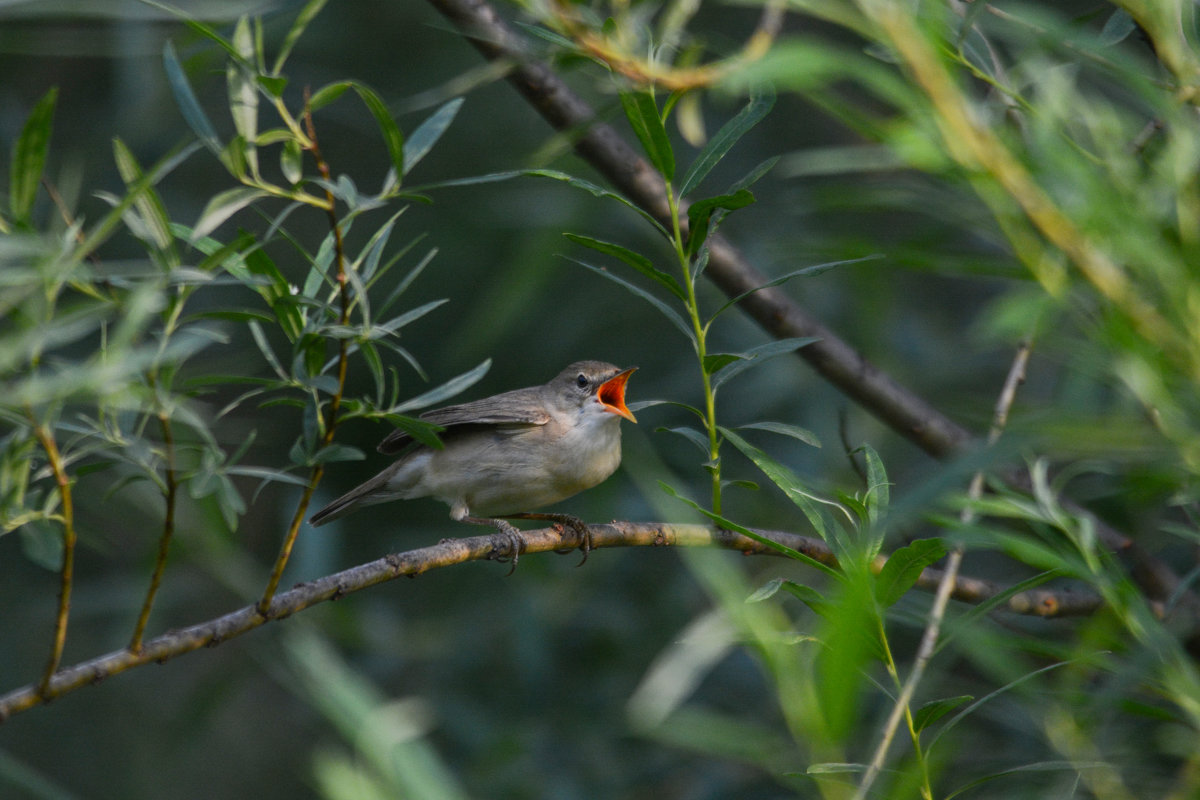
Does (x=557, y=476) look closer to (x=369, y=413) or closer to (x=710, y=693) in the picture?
(x=710, y=693)

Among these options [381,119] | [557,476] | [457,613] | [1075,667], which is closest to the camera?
[381,119]

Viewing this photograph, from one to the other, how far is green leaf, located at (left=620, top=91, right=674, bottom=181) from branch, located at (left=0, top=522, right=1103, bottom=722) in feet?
1.71

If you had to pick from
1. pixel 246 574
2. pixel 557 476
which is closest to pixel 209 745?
pixel 246 574

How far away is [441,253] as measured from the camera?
5.07 metres

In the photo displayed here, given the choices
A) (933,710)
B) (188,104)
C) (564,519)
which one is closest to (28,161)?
(188,104)

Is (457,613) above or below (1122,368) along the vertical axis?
below

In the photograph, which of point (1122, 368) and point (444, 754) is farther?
point (444, 754)

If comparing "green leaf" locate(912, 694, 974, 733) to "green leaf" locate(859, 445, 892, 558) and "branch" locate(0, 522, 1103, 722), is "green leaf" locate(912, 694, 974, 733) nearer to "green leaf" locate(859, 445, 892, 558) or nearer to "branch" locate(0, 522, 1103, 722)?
"branch" locate(0, 522, 1103, 722)

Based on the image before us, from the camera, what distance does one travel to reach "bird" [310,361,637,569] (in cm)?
366

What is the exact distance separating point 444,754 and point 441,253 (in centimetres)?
223

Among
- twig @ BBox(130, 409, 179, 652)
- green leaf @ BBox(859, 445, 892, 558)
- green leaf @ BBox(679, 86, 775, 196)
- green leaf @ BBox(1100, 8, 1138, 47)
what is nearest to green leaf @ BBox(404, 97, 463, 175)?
green leaf @ BBox(679, 86, 775, 196)

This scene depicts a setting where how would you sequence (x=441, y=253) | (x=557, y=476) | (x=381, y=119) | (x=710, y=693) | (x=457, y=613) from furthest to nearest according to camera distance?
(x=441, y=253)
(x=457, y=613)
(x=710, y=693)
(x=557, y=476)
(x=381, y=119)

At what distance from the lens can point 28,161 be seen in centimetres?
101

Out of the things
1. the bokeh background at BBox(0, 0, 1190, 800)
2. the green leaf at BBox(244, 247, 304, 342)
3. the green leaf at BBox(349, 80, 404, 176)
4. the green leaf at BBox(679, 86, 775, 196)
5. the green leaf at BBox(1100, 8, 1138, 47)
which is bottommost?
the bokeh background at BBox(0, 0, 1190, 800)
